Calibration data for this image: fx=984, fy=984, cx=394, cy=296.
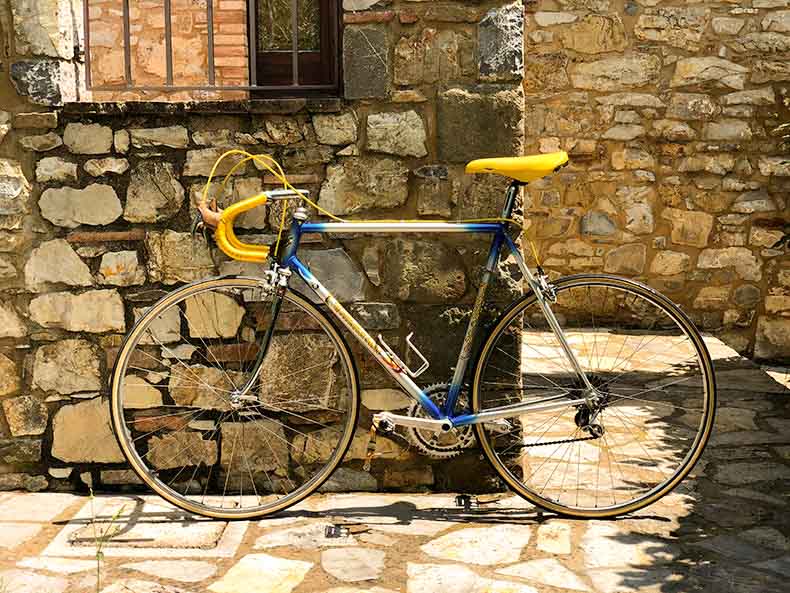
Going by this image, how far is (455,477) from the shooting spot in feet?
12.4

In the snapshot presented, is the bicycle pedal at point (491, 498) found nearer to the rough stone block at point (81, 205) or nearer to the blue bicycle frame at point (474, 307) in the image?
the blue bicycle frame at point (474, 307)

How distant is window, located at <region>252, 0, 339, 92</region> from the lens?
3.90 metres

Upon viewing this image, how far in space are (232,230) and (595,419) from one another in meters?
1.47

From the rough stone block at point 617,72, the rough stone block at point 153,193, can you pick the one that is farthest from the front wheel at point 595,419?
the rough stone block at point 617,72

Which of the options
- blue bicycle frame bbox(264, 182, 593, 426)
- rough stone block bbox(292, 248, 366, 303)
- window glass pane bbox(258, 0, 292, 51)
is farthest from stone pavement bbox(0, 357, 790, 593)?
window glass pane bbox(258, 0, 292, 51)

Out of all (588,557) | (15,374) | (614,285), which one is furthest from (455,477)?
(15,374)

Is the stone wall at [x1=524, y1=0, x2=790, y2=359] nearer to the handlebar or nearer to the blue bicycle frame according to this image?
the blue bicycle frame

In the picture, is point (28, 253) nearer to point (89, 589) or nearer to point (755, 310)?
point (89, 589)

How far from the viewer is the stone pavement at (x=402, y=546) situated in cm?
300

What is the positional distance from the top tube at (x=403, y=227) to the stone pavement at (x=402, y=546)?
3.36ft

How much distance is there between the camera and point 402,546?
10.7ft

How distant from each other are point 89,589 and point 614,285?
1984mm

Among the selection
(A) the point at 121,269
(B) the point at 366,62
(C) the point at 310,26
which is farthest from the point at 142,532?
(C) the point at 310,26

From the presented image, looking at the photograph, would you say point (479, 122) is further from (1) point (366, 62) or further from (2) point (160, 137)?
(2) point (160, 137)
